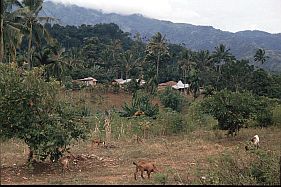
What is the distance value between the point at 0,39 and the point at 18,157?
10178 millimetres

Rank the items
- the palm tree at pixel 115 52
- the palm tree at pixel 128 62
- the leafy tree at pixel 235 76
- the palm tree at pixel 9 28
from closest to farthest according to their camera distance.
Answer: the palm tree at pixel 9 28
the leafy tree at pixel 235 76
the palm tree at pixel 128 62
the palm tree at pixel 115 52

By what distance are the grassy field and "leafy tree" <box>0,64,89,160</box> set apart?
0.89 m

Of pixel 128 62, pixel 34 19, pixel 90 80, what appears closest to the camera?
pixel 34 19

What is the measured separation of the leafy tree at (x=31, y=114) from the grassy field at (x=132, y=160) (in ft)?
2.92

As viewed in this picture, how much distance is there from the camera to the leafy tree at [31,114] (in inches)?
458

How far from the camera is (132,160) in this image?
14070mm

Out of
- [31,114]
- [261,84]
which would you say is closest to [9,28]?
[31,114]

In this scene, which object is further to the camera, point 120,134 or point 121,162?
point 120,134

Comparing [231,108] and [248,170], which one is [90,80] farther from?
[248,170]

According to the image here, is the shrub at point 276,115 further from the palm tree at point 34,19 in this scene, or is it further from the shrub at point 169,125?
the palm tree at point 34,19

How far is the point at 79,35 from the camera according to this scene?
84.2 meters

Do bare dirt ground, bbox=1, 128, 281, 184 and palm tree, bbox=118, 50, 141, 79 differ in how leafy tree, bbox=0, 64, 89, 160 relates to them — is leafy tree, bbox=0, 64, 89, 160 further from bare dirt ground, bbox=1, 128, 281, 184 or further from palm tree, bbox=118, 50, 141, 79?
palm tree, bbox=118, 50, 141, 79

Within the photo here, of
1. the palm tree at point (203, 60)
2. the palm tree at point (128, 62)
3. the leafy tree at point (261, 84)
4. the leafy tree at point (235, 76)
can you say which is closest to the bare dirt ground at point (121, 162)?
the leafy tree at point (261, 84)

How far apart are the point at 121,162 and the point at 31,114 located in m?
3.51
